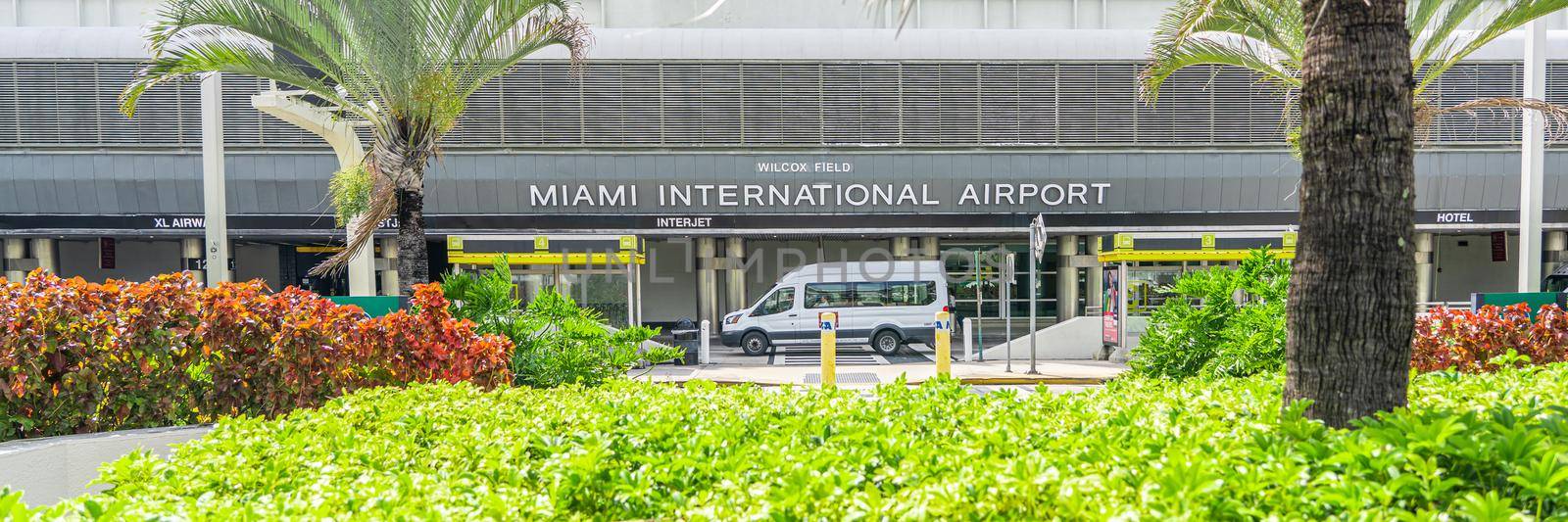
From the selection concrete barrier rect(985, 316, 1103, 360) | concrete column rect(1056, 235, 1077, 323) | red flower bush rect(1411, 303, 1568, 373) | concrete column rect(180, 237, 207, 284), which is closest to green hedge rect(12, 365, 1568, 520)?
red flower bush rect(1411, 303, 1568, 373)

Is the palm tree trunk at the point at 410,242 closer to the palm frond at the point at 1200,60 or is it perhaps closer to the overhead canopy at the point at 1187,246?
the palm frond at the point at 1200,60

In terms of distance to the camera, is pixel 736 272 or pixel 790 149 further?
pixel 736 272

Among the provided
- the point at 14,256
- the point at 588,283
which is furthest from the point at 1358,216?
the point at 14,256

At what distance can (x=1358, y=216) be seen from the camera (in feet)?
11.0

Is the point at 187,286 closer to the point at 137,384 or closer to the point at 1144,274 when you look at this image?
the point at 137,384

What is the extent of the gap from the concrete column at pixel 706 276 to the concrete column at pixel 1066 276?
29.4 feet

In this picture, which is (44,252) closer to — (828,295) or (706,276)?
(706,276)

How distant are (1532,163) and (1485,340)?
10.1m

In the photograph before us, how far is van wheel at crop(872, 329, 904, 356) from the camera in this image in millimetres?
19000

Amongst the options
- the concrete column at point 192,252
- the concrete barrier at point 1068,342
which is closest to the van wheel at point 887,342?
the concrete barrier at point 1068,342

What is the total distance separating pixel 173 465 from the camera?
3.43 metres

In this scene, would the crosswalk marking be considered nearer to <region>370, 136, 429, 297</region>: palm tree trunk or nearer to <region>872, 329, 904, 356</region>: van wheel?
<region>872, 329, 904, 356</region>: van wheel

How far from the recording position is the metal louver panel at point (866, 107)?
2295cm

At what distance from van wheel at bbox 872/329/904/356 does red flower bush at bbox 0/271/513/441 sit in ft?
44.9
